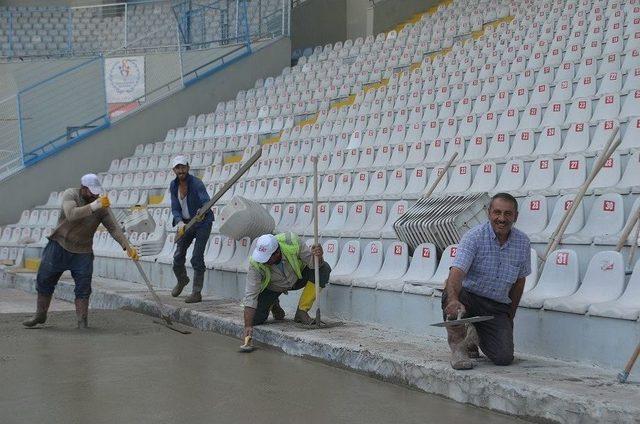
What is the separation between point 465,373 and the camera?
515 centimetres

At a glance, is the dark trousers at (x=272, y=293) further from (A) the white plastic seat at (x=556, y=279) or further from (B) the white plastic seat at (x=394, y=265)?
(A) the white plastic seat at (x=556, y=279)

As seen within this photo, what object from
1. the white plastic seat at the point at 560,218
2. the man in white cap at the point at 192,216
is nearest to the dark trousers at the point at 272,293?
the white plastic seat at the point at 560,218

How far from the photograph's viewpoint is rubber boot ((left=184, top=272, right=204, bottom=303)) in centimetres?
914

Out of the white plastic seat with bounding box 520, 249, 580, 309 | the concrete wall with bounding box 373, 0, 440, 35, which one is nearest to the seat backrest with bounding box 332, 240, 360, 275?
the white plastic seat with bounding box 520, 249, 580, 309

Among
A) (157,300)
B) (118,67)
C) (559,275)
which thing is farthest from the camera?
(118,67)

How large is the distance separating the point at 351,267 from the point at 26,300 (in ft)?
15.7

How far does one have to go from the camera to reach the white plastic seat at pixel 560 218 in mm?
6648

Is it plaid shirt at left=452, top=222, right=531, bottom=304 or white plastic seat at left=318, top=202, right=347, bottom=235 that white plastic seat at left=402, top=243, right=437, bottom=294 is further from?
white plastic seat at left=318, top=202, right=347, bottom=235

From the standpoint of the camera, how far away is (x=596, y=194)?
6898 millimetres

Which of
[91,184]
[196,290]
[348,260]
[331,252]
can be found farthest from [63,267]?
[348,260]

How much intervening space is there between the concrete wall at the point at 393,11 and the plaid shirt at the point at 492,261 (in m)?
15.5

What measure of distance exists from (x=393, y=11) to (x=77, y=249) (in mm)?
13786

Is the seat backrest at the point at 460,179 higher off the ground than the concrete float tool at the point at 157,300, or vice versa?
the seat backrest at the point at 460,179

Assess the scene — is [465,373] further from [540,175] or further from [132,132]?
[132,132]
